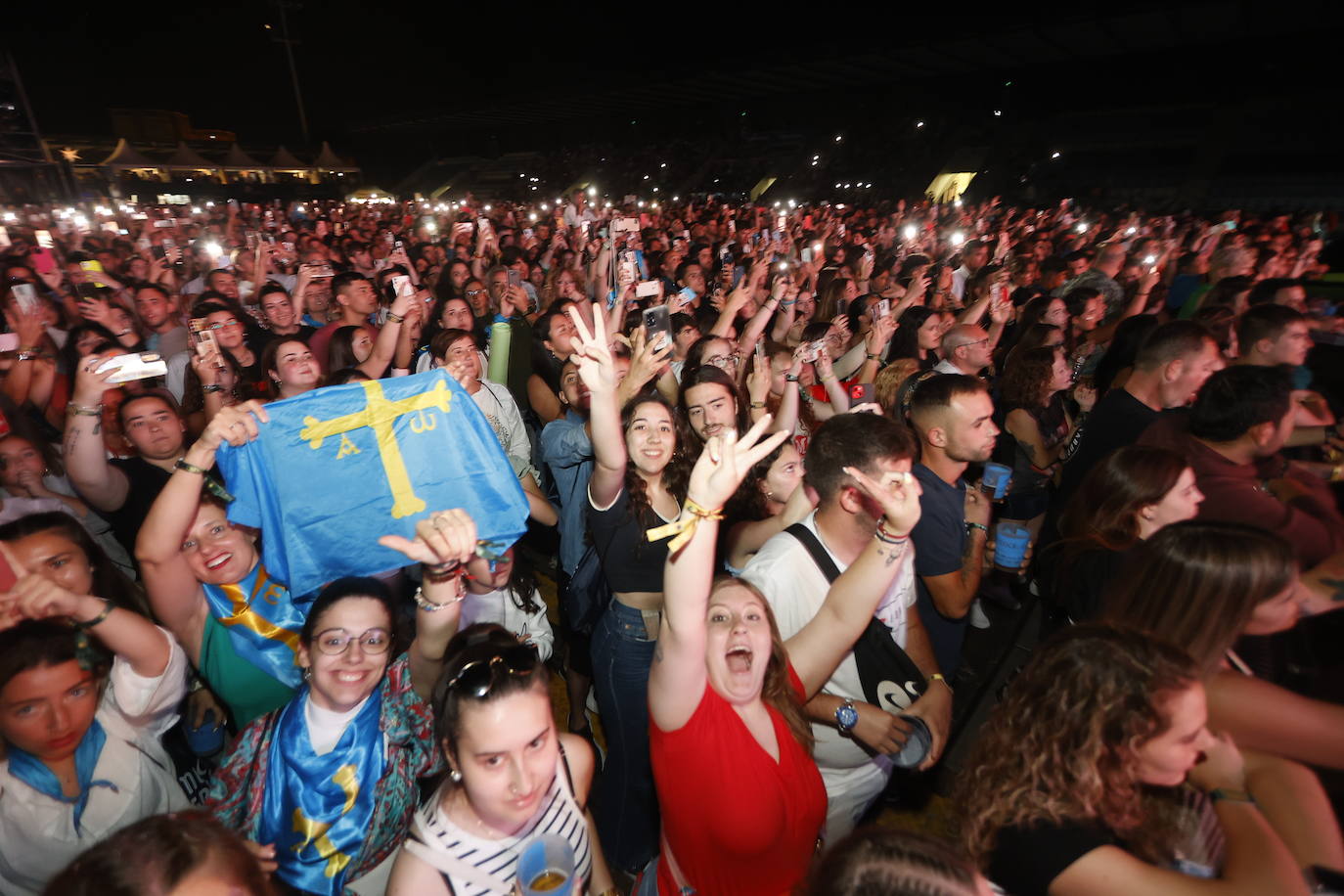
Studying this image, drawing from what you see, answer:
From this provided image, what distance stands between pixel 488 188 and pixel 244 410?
38999mm

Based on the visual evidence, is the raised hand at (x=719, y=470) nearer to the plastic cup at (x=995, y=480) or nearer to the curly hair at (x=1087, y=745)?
the curly hair at (x=1087, y=745)

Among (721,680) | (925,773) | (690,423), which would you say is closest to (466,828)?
(721,680)

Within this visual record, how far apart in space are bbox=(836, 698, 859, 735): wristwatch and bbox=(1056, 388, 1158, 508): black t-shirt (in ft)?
7.80

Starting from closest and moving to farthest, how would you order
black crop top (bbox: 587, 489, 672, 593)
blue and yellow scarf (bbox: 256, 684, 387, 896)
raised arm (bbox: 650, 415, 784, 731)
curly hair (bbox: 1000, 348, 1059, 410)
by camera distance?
raised arm (bbox: 650, 415, 784, 731) < blue and yellow scarf (bbox: 256, 684, 387, 896) < black crop top (bbox: 587, 489, 672, 593) < curly hair (bbox: 1000, 348, 1059, 410)

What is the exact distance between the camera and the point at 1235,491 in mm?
2965

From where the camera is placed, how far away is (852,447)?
8.13 ft

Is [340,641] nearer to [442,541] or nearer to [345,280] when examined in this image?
[442,541]

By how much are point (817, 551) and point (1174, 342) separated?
2830mm

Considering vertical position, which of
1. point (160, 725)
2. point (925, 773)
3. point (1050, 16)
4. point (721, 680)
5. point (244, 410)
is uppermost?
point (1050, 16)

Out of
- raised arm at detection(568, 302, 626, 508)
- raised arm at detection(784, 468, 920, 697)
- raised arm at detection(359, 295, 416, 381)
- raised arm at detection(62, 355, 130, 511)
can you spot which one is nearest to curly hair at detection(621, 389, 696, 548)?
raised arm at detection(568, 302, 626, 508)

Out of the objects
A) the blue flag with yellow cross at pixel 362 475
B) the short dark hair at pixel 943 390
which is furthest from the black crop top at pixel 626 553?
the short dark hair at pixel 943 390

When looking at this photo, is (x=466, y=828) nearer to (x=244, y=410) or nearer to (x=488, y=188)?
(x=244, y=410)

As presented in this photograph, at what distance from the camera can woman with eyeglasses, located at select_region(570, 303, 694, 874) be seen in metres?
2.70

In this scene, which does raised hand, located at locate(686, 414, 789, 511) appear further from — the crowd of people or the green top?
the green top
